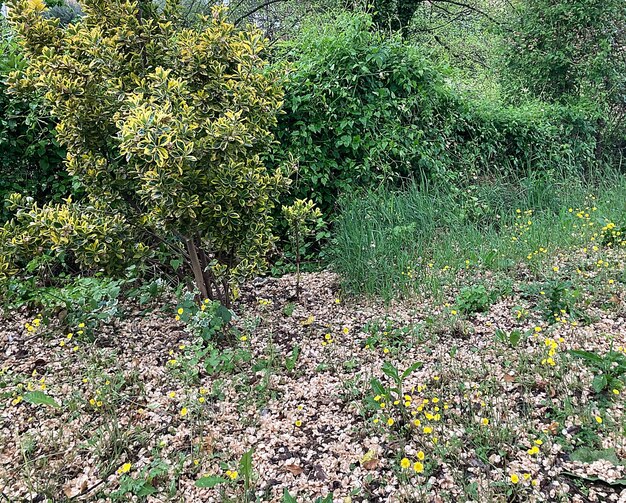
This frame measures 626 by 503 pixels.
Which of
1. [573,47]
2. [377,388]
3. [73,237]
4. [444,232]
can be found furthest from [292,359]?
[573,47]

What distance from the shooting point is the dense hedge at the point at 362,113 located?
4383 millimetres

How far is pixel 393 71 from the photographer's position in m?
4.54

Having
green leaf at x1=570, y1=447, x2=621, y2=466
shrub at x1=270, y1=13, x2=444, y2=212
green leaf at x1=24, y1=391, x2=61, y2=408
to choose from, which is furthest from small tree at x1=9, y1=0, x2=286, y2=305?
green leaf at x1=570, y1=447, x2=621, y2=466

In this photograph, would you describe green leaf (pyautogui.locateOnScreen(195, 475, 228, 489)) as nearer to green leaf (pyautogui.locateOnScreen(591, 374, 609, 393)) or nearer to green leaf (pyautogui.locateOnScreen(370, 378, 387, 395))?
green leaf (pyautogui.locateOnScreen(370, 378, 387, 395))

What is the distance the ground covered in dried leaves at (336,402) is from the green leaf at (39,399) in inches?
0.4

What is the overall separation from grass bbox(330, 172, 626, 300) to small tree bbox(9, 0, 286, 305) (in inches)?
40.0

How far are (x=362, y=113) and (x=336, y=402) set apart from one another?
9.52 ft

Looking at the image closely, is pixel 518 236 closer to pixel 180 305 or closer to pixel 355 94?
pixel 355 94

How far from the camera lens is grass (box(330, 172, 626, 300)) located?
357 cm

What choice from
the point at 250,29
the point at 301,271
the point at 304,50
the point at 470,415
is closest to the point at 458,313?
the point at 470,415

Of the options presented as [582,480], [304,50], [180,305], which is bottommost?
[582,480]

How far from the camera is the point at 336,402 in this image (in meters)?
2.41

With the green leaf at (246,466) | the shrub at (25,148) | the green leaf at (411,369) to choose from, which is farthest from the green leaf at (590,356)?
the shrub at (25,148)

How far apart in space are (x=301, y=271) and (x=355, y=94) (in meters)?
1.70
